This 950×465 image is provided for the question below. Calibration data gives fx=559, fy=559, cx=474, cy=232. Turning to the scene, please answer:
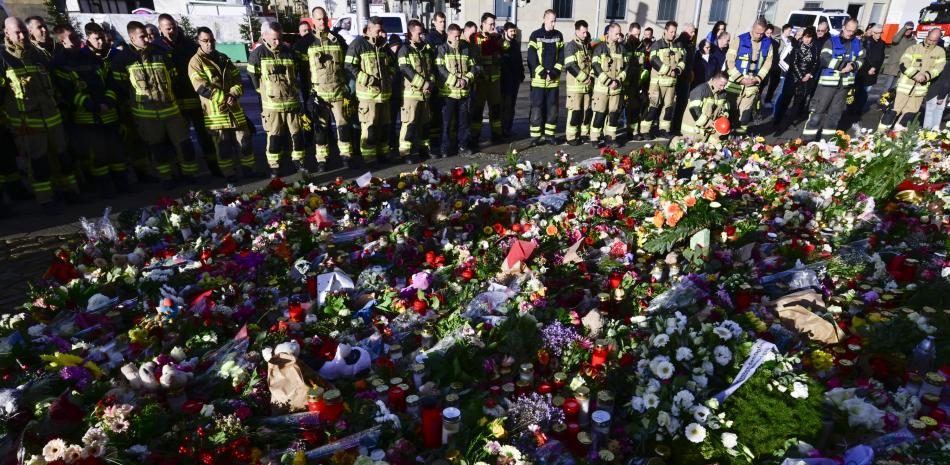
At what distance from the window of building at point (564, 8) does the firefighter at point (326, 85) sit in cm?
2634

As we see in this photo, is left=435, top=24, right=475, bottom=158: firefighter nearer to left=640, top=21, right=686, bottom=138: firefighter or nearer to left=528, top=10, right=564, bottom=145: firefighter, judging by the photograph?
left=528, top=10, right=564, bottom=145: firefighter

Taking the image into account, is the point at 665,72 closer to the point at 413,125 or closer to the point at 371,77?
the point at 413,125

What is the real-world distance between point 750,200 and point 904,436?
3632 mm

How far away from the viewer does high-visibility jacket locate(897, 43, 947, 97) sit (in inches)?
372

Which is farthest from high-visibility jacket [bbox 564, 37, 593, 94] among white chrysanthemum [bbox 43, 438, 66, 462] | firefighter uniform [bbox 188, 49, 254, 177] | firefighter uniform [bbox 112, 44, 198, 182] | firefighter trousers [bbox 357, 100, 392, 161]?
white chrysanthemum [bbox 43, 438, 66, 462]

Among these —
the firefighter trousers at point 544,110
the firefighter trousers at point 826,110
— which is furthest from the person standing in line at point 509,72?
the firefighter trousers at point 826,110

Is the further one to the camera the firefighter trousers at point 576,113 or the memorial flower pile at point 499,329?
the firefighter trousers at point 576,113

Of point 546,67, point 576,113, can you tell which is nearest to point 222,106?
point 546,67

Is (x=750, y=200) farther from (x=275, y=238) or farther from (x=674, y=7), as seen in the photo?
(x=674, y=7)

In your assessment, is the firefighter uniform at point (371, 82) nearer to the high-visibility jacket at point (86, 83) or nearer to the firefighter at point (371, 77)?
the firefighter at point (371, 77)

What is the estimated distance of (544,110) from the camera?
9484 millimetres

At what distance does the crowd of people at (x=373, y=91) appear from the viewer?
6492 mm

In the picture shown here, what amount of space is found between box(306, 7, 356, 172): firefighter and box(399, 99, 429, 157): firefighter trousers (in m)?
0.81

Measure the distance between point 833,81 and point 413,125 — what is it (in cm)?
726
